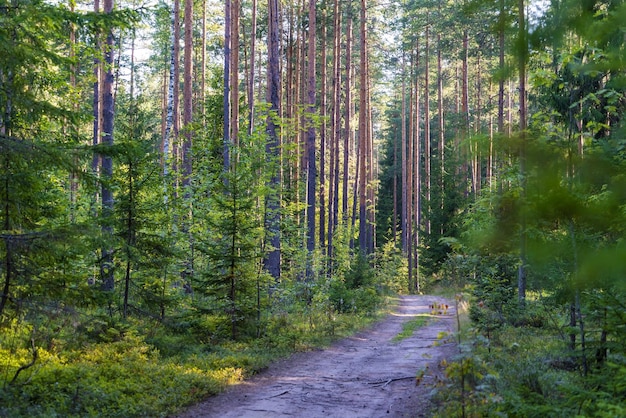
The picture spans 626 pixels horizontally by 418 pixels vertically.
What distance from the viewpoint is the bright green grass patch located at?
15.2 metres

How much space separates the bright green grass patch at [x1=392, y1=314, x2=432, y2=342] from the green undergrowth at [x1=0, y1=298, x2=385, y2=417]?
345cm

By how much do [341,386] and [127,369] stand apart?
11.4 ft

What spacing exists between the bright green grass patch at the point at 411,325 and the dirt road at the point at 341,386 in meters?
1.58

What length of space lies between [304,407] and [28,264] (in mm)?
4154

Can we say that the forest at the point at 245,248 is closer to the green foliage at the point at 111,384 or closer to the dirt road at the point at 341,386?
the green foliage at the point at 111,384

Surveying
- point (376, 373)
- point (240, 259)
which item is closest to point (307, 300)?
point (240, 259)

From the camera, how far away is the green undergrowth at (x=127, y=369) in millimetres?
Answer: 6955

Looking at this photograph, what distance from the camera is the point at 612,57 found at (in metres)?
2.50

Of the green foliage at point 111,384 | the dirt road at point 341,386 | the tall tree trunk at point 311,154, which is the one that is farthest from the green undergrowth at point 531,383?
the tall tree trunk at point 311,154

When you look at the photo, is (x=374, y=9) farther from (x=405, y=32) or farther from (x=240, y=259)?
(x=240, y=259)

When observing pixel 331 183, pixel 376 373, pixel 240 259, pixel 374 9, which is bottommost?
pixel 376 373

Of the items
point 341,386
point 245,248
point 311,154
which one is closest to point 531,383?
point 341,386

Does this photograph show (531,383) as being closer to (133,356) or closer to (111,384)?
(111,384)

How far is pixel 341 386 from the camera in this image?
905 centimetres
